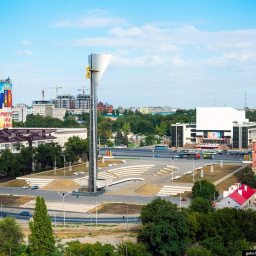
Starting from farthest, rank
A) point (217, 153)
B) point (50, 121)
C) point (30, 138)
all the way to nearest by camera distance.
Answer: point (50, 121)
point (217, 153)
point (30, 138)

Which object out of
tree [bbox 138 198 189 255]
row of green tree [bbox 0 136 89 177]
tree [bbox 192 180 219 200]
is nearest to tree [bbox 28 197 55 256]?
tree [bbox 138 198 189 255]

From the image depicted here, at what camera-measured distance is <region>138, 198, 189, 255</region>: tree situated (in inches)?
1624

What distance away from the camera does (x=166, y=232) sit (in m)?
41.6

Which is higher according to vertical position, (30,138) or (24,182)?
(30,138)

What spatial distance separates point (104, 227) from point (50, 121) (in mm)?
151985

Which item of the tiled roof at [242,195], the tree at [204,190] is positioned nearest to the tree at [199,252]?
the tiled roof at [242,195]

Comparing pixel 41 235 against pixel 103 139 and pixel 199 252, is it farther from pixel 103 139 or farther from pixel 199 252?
pixel 103 139

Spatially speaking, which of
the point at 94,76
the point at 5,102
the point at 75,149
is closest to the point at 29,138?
the point at 75,149

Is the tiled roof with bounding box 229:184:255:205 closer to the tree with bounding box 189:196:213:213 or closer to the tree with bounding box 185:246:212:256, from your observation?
the tree with bounding box 189:196:213:213

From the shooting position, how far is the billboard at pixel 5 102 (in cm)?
11381

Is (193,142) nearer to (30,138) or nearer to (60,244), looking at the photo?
(30,138)

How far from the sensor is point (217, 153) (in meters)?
129

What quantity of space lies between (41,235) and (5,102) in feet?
263

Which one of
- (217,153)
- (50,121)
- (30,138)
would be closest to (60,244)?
(30,138)
